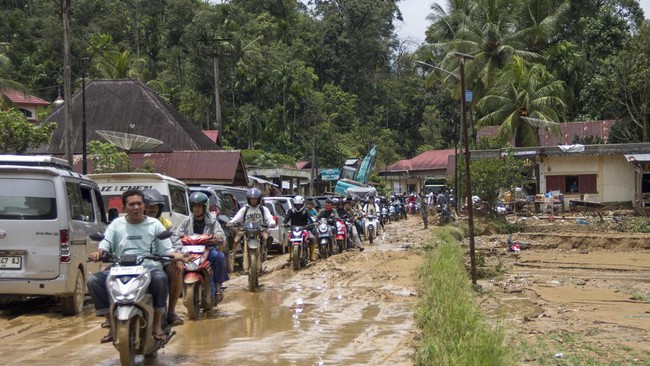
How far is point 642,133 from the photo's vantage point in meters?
44.4

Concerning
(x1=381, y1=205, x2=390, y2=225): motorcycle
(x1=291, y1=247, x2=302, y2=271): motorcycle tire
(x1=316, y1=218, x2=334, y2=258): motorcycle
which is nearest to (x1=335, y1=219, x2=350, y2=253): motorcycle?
(x1=316, y1=218, x2=334, y2=258): motorcycle

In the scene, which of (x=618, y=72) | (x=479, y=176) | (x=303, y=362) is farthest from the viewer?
(x=618, y=72)

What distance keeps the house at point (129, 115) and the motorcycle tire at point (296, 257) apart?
72.6 feet

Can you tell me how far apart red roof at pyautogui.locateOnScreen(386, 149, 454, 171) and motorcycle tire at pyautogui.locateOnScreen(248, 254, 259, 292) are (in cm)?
5244

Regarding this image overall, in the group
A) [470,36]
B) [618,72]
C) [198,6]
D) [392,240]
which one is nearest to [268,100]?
[198,6]

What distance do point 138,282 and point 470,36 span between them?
131 feet

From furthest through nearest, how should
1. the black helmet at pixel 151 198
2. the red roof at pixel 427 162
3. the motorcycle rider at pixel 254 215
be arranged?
the red roof at pixel 427 162 < the motorcycle rider at pixel 254 215 < the black helmet at pixel 151 198

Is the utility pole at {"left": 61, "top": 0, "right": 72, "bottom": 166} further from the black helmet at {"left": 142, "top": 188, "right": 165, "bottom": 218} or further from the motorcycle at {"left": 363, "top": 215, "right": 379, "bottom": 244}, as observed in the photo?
the black helmet at {"left": 142, "top": 188, "right": 165, "bottom": 218}

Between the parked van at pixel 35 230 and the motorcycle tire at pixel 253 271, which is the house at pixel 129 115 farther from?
the parked van at pixel 35 230

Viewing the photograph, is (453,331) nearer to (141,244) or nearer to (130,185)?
(141,244)

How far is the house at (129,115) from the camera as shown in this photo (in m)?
38.6

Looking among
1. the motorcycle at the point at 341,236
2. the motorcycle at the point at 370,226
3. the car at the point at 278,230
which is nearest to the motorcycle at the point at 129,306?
the car at the point at 278,230

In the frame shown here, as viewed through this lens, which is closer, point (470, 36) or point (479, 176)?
point (479, 176)

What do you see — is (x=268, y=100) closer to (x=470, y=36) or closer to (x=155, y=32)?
(x=155, y=32)
